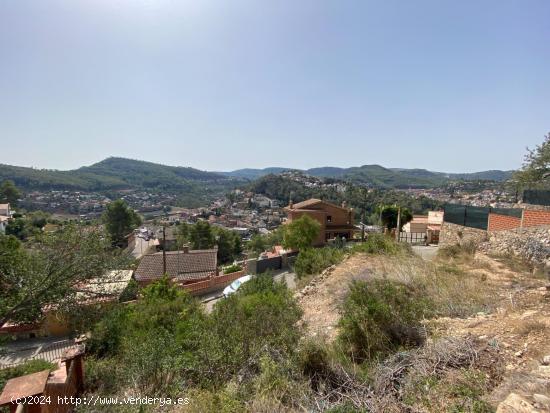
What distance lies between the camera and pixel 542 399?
2.54m

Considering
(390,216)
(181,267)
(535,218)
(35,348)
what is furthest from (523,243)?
(181,267)

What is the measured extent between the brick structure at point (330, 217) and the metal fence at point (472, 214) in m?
17.6

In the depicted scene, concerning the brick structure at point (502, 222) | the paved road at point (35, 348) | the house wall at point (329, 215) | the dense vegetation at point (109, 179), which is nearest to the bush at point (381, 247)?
the brick structure at point (502, 222)

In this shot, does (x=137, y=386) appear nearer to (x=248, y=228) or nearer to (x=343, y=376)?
(x=343, y=376)

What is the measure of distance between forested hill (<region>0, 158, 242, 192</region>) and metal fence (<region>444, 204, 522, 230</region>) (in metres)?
112

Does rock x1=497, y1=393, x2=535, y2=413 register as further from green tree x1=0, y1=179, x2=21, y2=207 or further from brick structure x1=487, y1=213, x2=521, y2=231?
green tree x1=0, y1=179, x2=21, y2=207

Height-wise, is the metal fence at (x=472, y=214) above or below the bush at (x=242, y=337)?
above

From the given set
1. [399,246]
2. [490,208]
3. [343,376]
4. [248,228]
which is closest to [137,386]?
[343,376]

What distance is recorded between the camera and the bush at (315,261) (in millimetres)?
12500

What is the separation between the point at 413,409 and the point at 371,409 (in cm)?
38

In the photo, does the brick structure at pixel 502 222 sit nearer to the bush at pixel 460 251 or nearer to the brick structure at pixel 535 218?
the brick structure at pixel 535 218

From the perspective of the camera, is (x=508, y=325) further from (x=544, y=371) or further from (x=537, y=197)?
(x=537, y=197)

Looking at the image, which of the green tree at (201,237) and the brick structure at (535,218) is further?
the green tree at (201,237)

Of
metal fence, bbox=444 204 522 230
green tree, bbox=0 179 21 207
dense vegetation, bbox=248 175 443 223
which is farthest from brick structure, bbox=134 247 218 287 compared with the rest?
green tree, bbox=0 179 21 207
